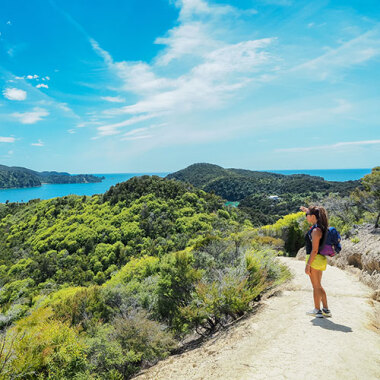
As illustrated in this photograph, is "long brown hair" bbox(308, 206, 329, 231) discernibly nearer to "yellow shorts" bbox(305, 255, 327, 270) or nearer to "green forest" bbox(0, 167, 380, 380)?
"yellow shorts" bbox(305, 255, 327, 270)

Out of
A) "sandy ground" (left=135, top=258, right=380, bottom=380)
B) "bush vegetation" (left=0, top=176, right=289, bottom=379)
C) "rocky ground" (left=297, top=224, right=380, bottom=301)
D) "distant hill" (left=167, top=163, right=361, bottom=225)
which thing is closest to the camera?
"sandy ground" (left=135, top=258, right=380, bottom=380)

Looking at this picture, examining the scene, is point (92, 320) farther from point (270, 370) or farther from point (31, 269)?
point (31, 269)

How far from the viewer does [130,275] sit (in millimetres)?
21688

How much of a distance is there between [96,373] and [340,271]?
9.53 metres

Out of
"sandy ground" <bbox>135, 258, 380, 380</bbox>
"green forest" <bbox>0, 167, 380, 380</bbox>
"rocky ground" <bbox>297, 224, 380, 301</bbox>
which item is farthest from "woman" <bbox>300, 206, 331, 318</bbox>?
"rocky ground" <bbox>297, 224, 380, 301</bbox>

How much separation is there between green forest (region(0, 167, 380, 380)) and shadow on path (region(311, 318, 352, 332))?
219 cm

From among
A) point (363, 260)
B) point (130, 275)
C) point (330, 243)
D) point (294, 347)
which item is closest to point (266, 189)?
point (130, 275)

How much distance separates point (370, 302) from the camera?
22.3 ft

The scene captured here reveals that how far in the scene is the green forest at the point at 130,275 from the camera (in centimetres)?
782

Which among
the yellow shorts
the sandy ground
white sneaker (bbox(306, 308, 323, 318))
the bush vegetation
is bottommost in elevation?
the bush vegetation

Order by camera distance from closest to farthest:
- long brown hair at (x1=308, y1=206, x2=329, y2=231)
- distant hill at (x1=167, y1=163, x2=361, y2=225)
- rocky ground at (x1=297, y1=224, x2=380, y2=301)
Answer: long brown hair at (x1=308, y1=206, x2=329, y2=231) < rocky ground at (x1=297, y1=224, x2=380, y2=301) < distant hill at (x1=167, y1=163, x2=361, y2=225)

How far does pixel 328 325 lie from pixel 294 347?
3.82 feet

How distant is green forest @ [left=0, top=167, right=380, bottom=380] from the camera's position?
25.7ft

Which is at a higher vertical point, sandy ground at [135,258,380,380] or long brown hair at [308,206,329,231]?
long brown hair at [308,206,329,231]
